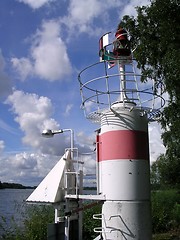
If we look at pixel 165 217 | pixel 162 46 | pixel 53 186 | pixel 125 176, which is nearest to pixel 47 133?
pixel 53 186

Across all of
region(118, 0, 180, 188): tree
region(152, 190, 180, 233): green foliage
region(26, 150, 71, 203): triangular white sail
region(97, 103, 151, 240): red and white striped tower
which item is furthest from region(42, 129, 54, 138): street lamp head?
region(152, 190, 180, 233): green foliage

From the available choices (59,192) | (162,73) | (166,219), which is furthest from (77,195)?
(166,219)

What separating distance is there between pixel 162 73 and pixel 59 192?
18.1 feet

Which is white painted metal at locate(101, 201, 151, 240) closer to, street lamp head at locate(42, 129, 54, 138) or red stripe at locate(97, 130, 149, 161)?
red stripe at locate(97, 130, 149, 161)

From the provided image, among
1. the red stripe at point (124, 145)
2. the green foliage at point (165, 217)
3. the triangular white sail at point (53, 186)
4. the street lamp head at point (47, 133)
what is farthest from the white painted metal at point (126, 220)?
the green foliage at point (165, 217)

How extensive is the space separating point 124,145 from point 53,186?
6.84 feet

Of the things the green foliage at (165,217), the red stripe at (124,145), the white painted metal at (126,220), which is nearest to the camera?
the white painted metal at (126,220)

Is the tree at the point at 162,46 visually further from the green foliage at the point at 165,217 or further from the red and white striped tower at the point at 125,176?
the green foliage at the point at 165,217

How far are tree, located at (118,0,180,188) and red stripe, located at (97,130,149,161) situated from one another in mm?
2448

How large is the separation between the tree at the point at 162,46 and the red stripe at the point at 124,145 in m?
2.45

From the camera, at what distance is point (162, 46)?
10.5 meters

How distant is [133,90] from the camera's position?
8.09m

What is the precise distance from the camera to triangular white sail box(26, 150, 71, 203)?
27.1 ft

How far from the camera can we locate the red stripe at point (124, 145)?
25.1 feet
